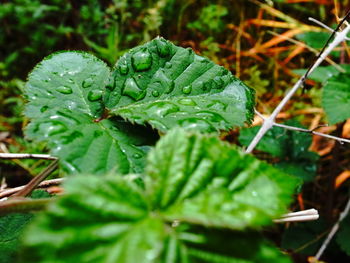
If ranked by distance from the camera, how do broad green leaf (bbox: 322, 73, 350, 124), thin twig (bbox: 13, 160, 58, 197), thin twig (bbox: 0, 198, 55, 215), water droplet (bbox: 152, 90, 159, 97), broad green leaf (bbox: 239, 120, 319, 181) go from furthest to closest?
broad green leaf (bbox: 239, 120, 319, 181), broad green leaf (bbox: 322, 73, 350, 124), water droplet (bbox: 152, 90, 159, 97), thin twig (bbox: 13, 160, 58, 197), thin twig (bbox: 0, 198, 55, 215)

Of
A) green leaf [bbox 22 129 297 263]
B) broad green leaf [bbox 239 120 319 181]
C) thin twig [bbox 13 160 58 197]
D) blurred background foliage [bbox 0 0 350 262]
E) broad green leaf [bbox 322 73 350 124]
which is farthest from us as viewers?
blurred background foliage [bbox 0 0 350 262]

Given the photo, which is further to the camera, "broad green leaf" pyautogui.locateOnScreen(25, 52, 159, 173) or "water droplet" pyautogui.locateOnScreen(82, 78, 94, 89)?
"water droplet" pyautogui.locateOnScreen(82, 78, 94, 89)

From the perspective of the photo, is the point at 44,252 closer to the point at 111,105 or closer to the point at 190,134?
the point at 190,134

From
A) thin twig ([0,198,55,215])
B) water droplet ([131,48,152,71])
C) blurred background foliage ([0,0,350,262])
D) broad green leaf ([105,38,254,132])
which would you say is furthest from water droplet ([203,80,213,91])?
blurred background foliage ([0,0,350,262])

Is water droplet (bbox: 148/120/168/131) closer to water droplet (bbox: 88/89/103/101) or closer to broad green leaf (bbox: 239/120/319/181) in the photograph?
water droplet (bbox: 88/89/103/101)

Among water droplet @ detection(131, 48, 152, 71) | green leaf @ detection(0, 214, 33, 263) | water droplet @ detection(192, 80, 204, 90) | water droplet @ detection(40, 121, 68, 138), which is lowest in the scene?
green leaf @ detection(0, 214, 33, 263)

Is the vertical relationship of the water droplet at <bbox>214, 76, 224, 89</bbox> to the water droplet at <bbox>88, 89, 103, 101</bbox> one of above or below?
above

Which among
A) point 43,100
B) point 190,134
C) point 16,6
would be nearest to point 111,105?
point 43,100

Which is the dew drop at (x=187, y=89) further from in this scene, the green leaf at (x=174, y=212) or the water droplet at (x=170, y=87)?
the green leaf at (x=174, y=212)
